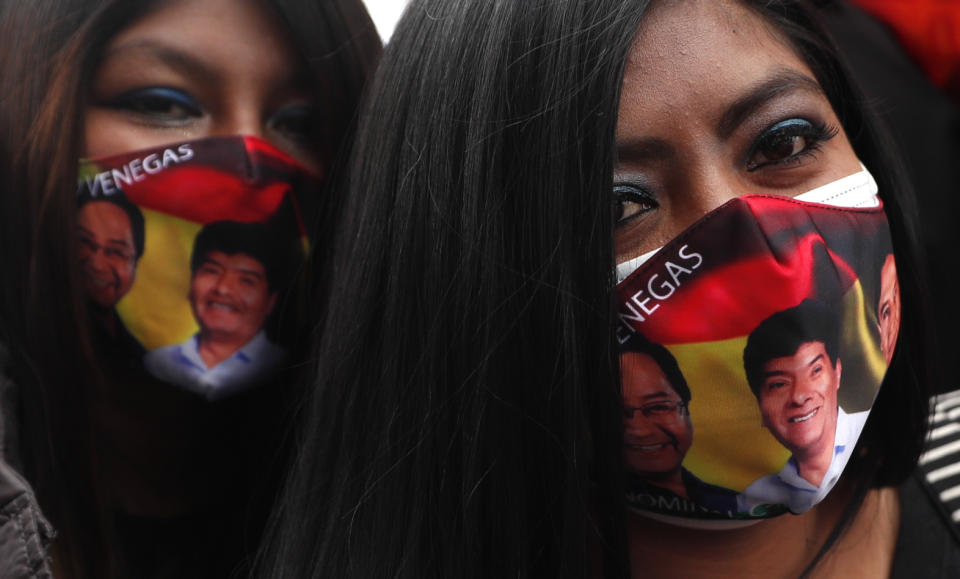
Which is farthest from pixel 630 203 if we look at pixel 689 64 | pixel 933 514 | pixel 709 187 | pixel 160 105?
pixel 160 105

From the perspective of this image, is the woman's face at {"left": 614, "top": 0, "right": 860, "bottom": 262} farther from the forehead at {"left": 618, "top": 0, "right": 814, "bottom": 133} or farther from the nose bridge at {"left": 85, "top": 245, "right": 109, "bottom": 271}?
the nose bridge at {"left": 85, "top": 245, "right": 109, "bottom": 271}

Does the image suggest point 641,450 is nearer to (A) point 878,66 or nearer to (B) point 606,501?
(B) point 606,501

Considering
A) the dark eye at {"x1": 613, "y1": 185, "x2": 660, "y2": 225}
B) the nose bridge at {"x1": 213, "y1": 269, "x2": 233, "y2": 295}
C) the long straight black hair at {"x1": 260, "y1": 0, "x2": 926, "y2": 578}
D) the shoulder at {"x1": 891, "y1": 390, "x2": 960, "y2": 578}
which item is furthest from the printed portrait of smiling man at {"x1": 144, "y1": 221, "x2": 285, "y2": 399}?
the shoulder at {"x1": 891, "y1": 390, "x2": 960, "y2": 578}

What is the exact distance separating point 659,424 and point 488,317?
12.7 inches

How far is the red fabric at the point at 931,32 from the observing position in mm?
3248

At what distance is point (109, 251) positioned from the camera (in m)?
2.17

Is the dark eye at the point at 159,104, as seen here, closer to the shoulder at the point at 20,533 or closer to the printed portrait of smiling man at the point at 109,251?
the printed portrait of smiling man at the point at 109,251

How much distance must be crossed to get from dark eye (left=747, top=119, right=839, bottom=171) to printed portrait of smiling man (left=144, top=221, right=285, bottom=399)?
1111 mm

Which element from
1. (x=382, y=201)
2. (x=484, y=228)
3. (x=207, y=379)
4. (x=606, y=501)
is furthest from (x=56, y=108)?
(x=606, y=501)

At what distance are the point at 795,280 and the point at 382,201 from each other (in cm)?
72

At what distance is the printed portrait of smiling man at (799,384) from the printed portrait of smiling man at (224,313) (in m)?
1.14

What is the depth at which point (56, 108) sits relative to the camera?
2156 mm

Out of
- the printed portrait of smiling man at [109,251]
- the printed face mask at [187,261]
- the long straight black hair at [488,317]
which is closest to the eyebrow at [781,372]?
the long straight black hair at [488,317]

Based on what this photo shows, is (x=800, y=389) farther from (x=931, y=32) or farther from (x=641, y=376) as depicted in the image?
(x=931, y=32)
